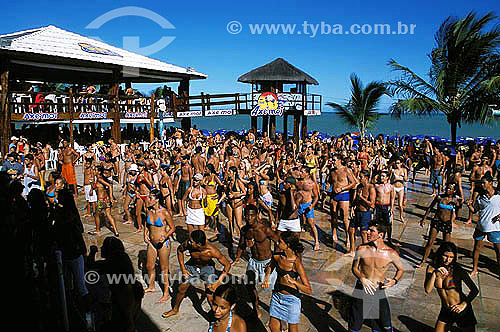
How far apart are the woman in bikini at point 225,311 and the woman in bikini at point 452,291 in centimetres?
222

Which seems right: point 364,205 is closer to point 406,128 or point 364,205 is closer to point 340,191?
point 340,191

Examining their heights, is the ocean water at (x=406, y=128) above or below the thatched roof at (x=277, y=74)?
below

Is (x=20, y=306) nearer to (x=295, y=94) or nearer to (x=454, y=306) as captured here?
(x=454, y=306)

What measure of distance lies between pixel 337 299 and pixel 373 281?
1.33 m

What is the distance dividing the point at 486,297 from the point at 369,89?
17724 mm

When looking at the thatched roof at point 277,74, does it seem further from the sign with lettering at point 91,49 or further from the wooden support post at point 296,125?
the sign with lettering at point 91,49

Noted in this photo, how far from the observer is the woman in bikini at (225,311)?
362 cm

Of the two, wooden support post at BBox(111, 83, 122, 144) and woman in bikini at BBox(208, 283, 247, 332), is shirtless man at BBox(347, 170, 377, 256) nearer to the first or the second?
woman in bikini at BBox(208, 283, 247, 332)

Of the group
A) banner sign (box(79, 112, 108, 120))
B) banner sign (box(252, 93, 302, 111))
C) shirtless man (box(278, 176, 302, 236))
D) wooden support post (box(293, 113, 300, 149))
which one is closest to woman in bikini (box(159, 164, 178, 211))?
shirtless man (box(278, 176, 302, 236))

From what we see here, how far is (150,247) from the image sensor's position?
19.4 feet

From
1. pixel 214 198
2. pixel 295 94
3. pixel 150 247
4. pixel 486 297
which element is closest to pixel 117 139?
pixel 295 94

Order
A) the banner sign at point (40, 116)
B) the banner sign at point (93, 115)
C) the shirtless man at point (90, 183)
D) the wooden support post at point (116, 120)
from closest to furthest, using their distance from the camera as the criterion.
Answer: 1. the shirtless man at point (90, 183)
2. the banner sign at point (40, 116)
3. the banner sign at point (93, 115)
4. the wooden support post at point (116, 120)

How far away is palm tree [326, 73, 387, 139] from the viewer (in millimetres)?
22172

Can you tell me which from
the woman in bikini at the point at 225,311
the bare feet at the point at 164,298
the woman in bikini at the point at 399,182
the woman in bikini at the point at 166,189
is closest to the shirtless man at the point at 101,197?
the woman in bikini at the point at 166,189
